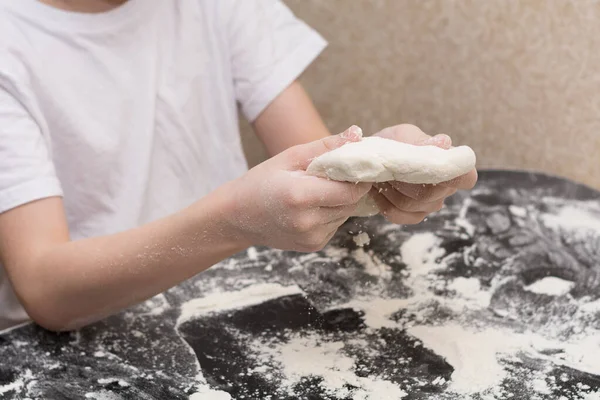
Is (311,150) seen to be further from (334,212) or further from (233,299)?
(233,299)

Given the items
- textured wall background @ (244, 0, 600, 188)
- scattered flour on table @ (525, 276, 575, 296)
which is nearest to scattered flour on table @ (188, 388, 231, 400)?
scattered flour on table @ (525, 276, 575, 296)

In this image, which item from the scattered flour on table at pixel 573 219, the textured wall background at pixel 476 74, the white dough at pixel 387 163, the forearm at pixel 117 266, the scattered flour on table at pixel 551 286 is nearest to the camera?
the white dough at pixel 387 163

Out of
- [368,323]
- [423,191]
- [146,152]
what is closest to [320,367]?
[368,323]

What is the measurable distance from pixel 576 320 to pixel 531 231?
0.71 feet

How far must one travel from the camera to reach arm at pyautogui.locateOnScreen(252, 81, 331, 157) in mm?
966

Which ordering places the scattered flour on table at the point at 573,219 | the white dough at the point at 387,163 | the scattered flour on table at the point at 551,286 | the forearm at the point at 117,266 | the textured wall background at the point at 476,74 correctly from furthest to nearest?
the textured wall background at the point at 476,74
the scattered flour on table at the point at 573,219
the scattered flour on table at the point at 551,286
the forearm at the point at 117,266
the white dough at the point at 387,163

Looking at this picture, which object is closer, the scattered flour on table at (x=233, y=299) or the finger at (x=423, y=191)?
the finger at (x=423, y=191)

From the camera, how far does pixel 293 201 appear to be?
Result: 1.86 ft

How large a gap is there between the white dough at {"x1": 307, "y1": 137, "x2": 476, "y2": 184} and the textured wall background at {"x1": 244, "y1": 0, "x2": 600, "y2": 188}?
0.64 m

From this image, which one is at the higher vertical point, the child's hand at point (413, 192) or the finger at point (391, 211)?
the child's hand at point (413, 192)

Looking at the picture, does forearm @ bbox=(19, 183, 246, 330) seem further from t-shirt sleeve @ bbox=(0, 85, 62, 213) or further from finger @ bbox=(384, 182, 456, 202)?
finger @ bbox=(384, 182, 456, 202)

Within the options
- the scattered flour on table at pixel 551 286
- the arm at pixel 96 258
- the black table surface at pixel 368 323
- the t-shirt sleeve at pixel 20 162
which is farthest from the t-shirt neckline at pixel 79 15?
the scattered flour on table at pixel 551 286

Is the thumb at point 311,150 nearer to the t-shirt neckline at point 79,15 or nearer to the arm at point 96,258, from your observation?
the arm at point 96,258

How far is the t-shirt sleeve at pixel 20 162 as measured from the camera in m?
0.71
